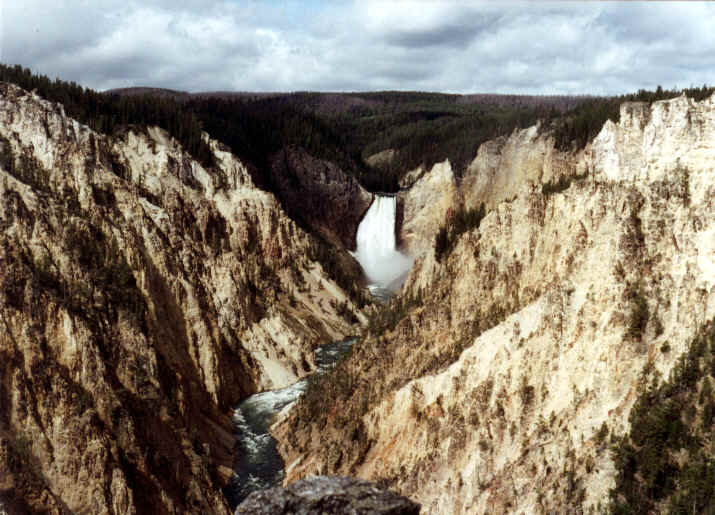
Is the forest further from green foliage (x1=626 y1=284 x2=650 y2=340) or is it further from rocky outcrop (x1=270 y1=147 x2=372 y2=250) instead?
green foliage (x1=626 y1=284 x2=650 y2=340)

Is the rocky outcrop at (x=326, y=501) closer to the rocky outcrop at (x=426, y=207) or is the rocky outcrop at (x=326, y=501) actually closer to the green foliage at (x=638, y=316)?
the green foliage at (x=638, y=316)

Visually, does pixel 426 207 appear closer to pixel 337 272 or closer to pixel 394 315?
pixel 337 272

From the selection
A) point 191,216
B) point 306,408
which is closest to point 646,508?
point 306,408

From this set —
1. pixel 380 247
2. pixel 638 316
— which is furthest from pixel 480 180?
pixel 638 316

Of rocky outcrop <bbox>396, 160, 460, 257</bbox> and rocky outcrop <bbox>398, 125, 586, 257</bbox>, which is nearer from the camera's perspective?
rocky outcrop <bbox>398, 125, 586, 257</bbox>

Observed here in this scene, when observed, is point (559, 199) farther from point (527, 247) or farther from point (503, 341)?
point (503, 341)

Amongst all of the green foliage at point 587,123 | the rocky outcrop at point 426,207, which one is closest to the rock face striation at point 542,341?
the green foliage at point 587,123

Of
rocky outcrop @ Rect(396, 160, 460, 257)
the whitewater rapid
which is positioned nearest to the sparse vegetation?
the whitewater rapid
